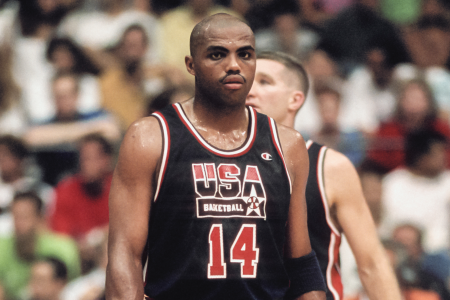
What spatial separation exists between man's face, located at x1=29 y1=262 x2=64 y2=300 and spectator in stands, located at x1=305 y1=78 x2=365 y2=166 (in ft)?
10.2

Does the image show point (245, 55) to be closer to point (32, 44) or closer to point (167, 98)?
point (167, 98)

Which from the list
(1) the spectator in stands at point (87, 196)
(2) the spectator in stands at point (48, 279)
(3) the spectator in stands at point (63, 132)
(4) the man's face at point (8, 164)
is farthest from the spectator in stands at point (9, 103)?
(2) the spectator in stands at point (48, 279)

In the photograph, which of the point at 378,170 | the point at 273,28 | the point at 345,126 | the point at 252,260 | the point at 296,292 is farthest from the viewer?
the point at 273,28

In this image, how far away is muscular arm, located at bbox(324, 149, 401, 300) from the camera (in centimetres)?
354

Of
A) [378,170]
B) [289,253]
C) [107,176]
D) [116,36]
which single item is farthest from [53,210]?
[289,253]

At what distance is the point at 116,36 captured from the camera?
8.07 metres

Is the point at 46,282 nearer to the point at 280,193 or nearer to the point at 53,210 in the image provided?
the point at 53,210

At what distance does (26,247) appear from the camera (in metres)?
6.24

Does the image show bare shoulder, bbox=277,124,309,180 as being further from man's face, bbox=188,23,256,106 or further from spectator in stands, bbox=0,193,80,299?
spectator in stands, bbox=0,193,80,299

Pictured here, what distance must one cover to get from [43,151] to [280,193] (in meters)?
4.75

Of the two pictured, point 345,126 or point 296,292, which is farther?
point 345,126

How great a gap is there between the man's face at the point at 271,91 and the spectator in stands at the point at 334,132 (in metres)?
3.26

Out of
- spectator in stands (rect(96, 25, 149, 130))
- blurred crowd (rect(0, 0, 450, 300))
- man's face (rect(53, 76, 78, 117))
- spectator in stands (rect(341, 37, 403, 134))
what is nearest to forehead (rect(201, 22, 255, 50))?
blurred crowd (rect(0, 0, 450, 300))

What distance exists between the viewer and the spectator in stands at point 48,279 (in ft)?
19.5
